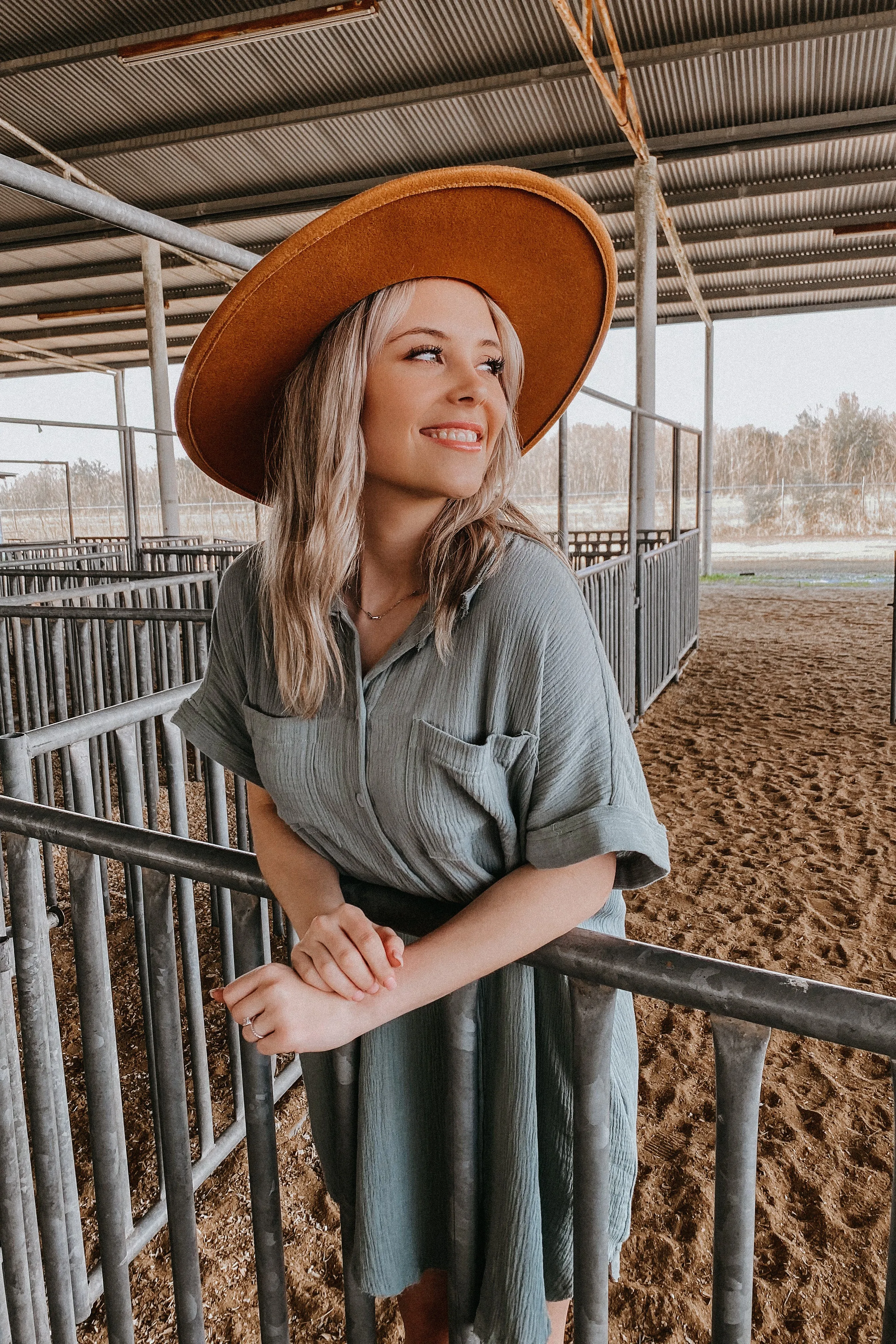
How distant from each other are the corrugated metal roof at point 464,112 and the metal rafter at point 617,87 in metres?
0.27

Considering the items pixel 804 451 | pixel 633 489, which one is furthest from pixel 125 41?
pixel 804 451

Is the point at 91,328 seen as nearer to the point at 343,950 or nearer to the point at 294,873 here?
the point at 294,873

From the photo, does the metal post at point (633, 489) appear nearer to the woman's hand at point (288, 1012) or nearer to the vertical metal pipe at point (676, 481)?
the vertical metal pipe at point (676, 481)

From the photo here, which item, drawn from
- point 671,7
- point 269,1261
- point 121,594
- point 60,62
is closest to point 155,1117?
point 269,1261

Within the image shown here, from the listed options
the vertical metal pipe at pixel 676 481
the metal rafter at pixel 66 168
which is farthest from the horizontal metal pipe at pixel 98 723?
the metal rafter at pixel 66 168

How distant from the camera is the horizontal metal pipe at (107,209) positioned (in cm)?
131

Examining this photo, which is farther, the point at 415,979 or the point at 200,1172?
the point at 200,1172

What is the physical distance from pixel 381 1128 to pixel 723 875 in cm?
300

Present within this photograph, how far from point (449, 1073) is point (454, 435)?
2.36 ft

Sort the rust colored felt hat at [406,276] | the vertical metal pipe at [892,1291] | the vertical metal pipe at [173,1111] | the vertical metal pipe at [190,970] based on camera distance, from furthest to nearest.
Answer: the vertical metal pipe at [190,970]
the vertical metal pipe at [173,1111]
the rust colored felt hat at [406,276]
the vertical metal pipe at [892,1291]

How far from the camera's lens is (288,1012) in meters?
0.89

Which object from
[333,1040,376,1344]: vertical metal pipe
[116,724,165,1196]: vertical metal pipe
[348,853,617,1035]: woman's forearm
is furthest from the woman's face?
[116,724,165,1196]: vertical metal pipe

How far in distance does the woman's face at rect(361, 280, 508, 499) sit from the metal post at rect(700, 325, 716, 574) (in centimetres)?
1545

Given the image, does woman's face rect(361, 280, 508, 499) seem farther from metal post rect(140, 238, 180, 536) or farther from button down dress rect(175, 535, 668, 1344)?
metal post rect(140, 238, 180, 536)
